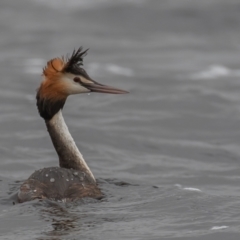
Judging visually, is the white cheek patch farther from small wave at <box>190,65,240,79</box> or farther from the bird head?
small wave at <box>190,65,240,79</box>

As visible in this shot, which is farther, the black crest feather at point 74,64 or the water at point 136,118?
the black crest feather at point 74,64

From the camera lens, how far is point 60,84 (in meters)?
8.94

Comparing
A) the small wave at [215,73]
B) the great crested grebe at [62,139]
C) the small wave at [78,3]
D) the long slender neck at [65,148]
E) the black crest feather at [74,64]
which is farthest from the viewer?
the small wave at [78,3]

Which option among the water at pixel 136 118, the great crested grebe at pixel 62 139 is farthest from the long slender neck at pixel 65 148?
the water at pixel 136 118

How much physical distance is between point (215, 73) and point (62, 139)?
6808 mm

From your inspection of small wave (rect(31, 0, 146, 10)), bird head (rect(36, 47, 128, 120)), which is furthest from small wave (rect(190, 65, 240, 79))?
bird head (rect(36, 47, 128, 120))

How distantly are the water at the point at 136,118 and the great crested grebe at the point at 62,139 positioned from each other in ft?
0.61

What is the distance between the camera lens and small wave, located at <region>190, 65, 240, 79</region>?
15391 millimetres

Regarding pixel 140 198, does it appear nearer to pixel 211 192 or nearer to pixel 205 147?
pixel 211 192

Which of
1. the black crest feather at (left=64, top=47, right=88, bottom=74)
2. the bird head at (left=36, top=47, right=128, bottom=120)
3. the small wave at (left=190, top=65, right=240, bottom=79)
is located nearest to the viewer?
the black crest feather at (left=64, top=47, right=88, bottom=74)

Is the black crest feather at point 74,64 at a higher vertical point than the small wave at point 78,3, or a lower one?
lower

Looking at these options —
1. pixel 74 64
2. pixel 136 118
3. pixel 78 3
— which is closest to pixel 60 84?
pixel 74 64

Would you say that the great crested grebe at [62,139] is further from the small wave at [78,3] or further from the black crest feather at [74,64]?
the small wave at [78,3]

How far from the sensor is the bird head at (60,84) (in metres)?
8.93
